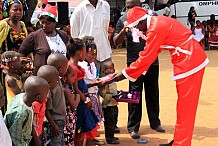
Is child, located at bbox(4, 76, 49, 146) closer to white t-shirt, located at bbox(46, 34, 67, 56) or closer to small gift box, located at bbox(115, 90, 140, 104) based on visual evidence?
white t-shirt, located at bbox(46, 34, 67, 56)

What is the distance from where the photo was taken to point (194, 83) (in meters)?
4.56

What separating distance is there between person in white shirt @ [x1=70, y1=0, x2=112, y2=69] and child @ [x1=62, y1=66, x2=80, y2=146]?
139 centimetres

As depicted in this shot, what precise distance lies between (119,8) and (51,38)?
17.1 m

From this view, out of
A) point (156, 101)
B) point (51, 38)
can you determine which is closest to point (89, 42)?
point (51, 38)

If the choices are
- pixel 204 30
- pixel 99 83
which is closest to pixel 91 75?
pixel 99 83

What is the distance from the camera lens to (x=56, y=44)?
189 inches

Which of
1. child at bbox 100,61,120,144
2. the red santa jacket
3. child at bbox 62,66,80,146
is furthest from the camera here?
child at bbox 100,61,120,144

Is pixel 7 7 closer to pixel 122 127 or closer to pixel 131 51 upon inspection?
pixel 131 51

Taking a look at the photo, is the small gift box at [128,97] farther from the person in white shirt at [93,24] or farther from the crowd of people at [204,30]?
the crowd of people at [204,30]

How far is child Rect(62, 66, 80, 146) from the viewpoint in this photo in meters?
4.28

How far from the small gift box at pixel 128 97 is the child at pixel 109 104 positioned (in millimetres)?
74

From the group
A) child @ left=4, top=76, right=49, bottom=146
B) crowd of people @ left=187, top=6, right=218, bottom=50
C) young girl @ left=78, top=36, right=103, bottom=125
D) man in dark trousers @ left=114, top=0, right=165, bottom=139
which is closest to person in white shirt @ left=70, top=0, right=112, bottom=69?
man in dark trousers @ left=114, top=0, right=165, bottom=139

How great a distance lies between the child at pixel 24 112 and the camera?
10.8 ft

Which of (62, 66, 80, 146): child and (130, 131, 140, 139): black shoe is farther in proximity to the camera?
(130, 131, 140, 139): black shoe
